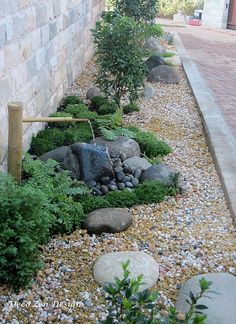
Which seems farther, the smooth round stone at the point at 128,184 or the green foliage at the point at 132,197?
the smooth round stone at the point at 128,184

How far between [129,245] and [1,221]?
916 millimetres

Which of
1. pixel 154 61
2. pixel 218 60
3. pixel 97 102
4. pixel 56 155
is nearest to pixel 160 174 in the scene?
pixel 56 155

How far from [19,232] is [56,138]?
7.25 ft

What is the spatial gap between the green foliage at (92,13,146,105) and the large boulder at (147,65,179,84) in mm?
1814

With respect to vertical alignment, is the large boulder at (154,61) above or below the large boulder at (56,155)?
above

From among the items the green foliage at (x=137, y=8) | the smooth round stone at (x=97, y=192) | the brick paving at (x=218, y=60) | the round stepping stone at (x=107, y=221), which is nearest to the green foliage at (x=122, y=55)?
the brick paving at (x=218, y=60)

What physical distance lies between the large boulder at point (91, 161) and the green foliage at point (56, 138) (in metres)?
0.67

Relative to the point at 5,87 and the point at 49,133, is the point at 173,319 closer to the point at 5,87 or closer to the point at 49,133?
the point at 5,87

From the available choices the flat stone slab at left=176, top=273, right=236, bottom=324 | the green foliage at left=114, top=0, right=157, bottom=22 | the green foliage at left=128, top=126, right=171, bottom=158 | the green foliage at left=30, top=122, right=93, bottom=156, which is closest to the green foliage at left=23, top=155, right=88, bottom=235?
the green foliage at left=30, top=122, right=93, bottom=156

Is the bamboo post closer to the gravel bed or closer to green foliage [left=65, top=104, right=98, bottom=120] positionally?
the gravel bed

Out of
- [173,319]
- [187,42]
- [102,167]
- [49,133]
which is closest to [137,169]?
[102,167]

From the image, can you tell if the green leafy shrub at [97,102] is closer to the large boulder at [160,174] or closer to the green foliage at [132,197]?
the large boulder at [160,174]

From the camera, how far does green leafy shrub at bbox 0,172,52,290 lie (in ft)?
8.37

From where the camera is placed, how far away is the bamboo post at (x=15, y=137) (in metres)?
3.38
